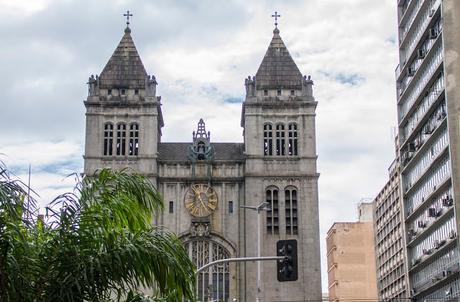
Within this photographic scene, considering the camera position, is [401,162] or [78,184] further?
[401,162]

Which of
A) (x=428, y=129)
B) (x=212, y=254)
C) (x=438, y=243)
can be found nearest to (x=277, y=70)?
(x=212, y=254)

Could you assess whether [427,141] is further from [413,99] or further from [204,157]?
[204,157]

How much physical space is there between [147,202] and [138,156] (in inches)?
2075

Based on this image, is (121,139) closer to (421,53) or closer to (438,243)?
(421,53)

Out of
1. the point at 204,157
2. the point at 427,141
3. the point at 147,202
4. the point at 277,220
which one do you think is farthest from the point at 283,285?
the point at 147,202

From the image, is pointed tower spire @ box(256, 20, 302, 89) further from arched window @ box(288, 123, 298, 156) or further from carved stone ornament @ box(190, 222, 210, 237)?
carved stone ornament @ box(190, 222, 210, 237)

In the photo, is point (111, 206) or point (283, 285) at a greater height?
point (283, 285)

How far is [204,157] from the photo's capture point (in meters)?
75.2

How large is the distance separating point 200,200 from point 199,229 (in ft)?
8.40

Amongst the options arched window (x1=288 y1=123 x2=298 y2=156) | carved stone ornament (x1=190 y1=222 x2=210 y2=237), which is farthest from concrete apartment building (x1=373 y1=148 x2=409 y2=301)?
carved stone ornament (x1=190 y1=222 x2=210 y2=237)

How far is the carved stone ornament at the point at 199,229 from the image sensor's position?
71688 millimetres

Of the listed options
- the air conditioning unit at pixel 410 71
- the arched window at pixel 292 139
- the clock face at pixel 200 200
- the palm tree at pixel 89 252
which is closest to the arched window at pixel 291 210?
the arched window at pixel 292 139

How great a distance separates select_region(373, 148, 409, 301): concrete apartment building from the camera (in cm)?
9200

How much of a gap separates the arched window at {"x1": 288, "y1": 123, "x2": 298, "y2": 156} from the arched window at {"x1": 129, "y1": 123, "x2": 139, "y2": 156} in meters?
12.5
